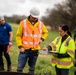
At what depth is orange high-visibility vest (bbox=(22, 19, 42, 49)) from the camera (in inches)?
310

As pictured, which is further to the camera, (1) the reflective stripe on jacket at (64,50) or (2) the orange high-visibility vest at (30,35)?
(2) the orange high-visibility vest at (30,35)

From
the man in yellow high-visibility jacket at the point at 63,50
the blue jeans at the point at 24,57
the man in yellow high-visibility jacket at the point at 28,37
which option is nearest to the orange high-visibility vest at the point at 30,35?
the man in yellow high-visibility jacket at the point at 28,37

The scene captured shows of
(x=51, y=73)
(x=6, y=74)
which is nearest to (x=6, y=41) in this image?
(x=51, y=73)

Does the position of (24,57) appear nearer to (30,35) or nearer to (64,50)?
(30,35)

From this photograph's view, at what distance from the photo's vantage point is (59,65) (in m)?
7.58

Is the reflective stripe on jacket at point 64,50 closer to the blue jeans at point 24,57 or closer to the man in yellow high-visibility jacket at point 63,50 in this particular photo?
the man in yellow high-visibility jacket at point 63,50

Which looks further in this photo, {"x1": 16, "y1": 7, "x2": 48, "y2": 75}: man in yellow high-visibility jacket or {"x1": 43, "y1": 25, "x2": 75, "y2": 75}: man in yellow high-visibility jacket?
{"x1": 16, "y1": 7, "x2": 48, "y2": 75}: man in yellow high-visibility jacket

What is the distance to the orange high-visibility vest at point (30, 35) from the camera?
7.86 meters

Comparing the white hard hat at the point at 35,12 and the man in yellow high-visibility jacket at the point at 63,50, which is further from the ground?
the white hard hat at the point at 35,12

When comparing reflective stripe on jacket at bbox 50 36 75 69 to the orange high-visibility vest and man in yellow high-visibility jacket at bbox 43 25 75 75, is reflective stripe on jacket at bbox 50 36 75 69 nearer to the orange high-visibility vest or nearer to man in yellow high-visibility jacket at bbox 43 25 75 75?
man in yellow high-visibility jacket at bbox 43 25 75 75

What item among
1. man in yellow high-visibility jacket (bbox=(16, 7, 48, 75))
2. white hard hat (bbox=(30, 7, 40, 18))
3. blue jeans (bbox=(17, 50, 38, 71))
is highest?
white hard hat (bbox=(30, 7, 40, 18))

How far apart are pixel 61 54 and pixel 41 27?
1.04m

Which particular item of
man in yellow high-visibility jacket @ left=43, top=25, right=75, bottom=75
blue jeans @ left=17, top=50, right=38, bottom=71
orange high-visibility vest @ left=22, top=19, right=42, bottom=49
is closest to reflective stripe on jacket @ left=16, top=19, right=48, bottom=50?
orange high-visibility vest @ left=22, top=19, right=42, bottom=49

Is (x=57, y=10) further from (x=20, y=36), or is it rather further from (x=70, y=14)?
(x=20, y=36)
